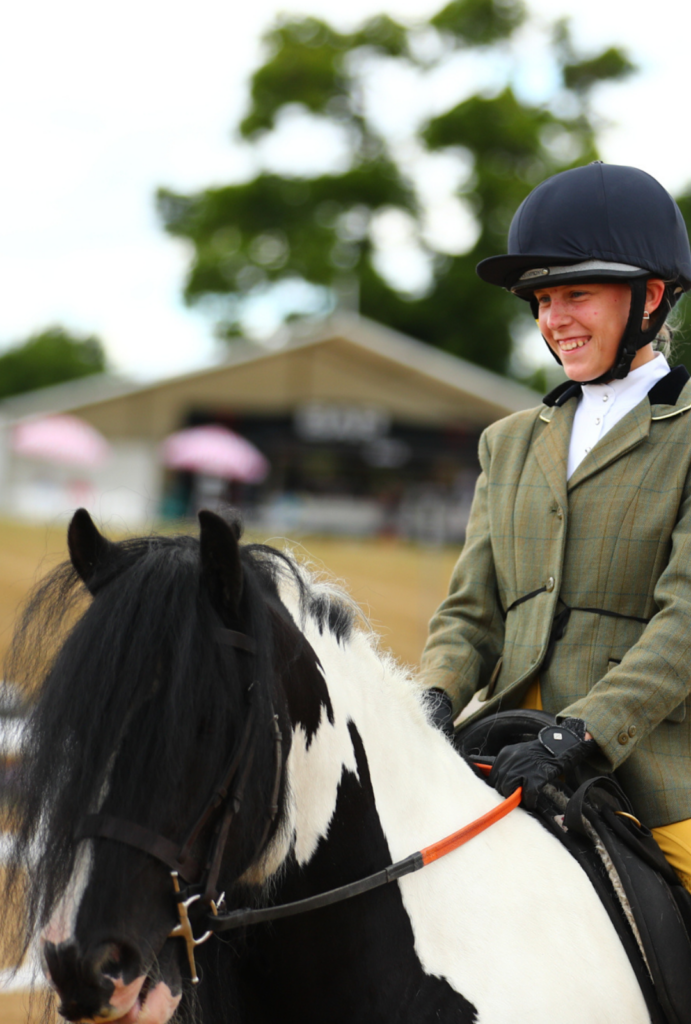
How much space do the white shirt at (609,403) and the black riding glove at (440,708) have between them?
0.64 metres

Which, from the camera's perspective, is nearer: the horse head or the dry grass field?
the horse head

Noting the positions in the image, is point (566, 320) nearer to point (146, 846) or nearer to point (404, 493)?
point (146, 846)

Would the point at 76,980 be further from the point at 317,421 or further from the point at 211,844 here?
the point at 317,421

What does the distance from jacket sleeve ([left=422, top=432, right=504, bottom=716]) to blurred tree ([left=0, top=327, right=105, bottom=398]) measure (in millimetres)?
63353

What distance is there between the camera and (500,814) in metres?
2.03

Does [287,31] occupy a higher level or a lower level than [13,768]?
higher

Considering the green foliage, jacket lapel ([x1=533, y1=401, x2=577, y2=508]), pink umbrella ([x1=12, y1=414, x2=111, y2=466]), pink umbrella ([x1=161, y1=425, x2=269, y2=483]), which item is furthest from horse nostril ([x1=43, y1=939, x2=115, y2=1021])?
the green foliage

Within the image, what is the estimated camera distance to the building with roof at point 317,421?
1113 inches

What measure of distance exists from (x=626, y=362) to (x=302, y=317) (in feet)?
114

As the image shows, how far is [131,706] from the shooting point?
144 centimetres

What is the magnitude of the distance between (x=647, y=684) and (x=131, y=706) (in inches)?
46.9

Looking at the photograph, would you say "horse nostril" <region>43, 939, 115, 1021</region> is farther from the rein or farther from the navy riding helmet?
the navy riding helmet

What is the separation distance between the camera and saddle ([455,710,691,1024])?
1.94 metres

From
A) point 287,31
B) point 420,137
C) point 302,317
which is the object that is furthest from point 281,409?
point 287,31
